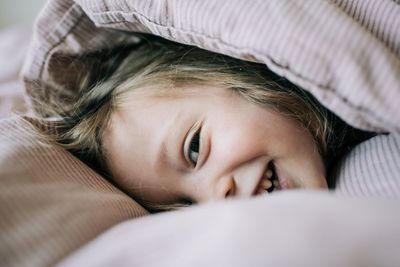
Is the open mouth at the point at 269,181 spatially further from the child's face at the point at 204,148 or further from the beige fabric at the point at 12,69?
the beige fabric at the point at 12,69

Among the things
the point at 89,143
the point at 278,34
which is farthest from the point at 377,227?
the point at 89,143

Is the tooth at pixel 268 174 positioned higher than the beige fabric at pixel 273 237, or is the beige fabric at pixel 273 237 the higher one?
the beige fabric at pixel 273 237

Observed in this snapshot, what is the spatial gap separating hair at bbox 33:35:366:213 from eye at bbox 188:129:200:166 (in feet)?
0.28

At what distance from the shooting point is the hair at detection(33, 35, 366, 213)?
2.21 ft

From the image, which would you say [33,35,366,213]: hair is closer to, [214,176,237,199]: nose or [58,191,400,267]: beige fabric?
[214,176,237,199]: nose

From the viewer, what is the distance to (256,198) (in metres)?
0.40

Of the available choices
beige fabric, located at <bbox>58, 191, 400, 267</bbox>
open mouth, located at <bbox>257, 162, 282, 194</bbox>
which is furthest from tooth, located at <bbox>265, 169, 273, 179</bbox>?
beige fabric, located at <bbox>58, 191, 400, 267</bbox>

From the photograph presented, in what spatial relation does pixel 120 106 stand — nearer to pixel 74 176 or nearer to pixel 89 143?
pixel 89 143

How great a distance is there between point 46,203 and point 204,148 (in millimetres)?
230

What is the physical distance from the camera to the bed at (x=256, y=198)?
0.35 metres

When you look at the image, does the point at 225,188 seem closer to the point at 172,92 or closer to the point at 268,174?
the point at 268,174

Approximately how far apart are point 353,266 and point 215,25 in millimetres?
334

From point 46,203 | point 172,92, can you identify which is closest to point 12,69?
point 172,92

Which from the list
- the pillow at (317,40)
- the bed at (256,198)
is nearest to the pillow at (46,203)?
the bed at (256,198)
